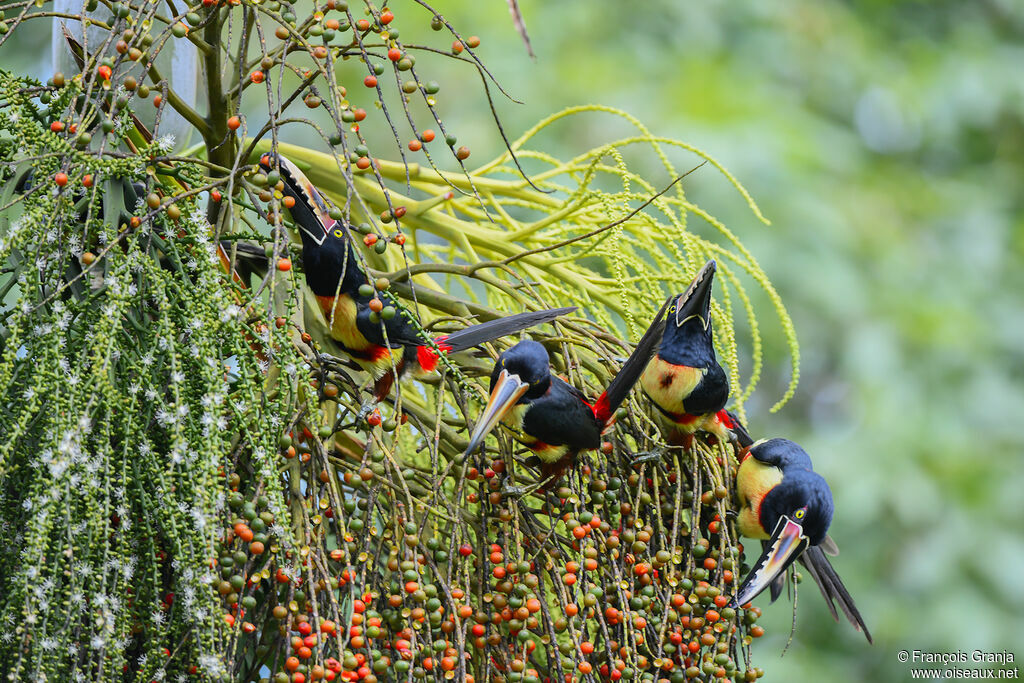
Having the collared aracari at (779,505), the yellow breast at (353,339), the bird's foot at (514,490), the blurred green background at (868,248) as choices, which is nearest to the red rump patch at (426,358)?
the yellow breast at (353,339)

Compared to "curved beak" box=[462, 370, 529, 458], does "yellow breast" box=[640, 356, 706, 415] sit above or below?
above

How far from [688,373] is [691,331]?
5cm

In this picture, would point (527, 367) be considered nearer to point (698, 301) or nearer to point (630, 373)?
point (630, 373)

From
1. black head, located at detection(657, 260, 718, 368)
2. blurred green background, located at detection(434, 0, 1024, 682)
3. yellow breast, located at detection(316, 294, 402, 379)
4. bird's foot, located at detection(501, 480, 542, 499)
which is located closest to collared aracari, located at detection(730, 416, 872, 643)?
black head, located at detection(657, 260, 718, 368)

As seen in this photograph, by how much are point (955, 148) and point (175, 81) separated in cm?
306

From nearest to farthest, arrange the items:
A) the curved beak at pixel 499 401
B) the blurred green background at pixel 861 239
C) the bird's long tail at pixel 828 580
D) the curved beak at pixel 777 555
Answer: the curved beak at pixel 499 401 < the curved beak at pixel 777 555 < the bird's long tail at pixel 828 580 < the blurred green background at pixel 861 239

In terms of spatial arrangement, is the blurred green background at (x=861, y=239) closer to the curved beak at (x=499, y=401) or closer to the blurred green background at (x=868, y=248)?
the blurred green background at (x=868, y=248)

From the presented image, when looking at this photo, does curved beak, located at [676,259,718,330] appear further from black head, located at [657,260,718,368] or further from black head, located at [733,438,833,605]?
black head, located at [733,438,833,605]

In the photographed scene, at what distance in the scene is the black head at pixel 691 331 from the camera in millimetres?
955

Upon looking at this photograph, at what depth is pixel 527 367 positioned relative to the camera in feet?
2.77

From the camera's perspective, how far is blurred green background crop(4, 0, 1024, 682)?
276cm

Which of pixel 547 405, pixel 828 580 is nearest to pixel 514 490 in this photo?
pixel 547 405

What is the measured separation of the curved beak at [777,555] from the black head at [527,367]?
0.86 ft

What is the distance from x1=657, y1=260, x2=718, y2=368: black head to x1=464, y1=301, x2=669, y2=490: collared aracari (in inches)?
3.2
